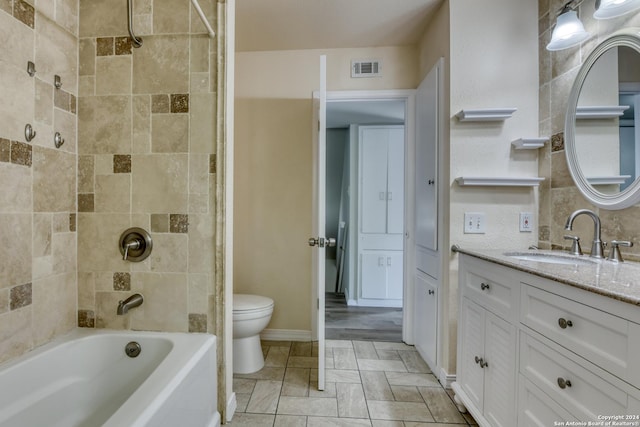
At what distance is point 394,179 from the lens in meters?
3.31

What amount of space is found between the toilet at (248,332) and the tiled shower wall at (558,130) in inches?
71.8

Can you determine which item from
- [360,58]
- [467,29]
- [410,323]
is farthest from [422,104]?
[410,323]

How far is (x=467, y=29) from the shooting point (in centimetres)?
173

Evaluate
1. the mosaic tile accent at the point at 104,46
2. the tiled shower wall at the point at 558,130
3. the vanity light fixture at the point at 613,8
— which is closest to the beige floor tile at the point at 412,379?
the tiled shower wall at the point at 558,130

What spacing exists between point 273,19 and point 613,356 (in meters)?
2.43

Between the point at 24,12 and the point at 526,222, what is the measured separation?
2663 mm

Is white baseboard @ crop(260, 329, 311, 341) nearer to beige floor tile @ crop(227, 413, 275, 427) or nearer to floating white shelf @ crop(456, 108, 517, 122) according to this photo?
beige floor tile @ crop(227, 413, 275, 427)

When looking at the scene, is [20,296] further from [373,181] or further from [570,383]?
[373,181]

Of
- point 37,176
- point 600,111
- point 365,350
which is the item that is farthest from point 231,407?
point 600,111

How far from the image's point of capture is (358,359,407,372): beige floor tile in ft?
6.40

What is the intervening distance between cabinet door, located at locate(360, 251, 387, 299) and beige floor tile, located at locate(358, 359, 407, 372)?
1.24 metres

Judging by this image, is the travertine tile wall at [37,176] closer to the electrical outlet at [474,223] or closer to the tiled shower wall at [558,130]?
the electrical outlet at [474,223]

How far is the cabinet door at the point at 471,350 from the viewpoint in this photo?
1.36 metres

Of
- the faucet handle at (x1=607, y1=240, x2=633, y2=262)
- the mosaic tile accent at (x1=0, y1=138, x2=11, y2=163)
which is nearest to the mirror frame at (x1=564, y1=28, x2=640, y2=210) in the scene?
the faucet handle at (x1=607, y1=240, x2=633, y2=262)
